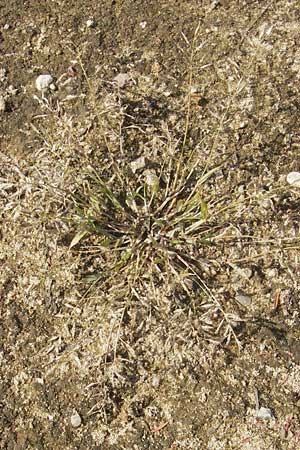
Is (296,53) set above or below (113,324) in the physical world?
above

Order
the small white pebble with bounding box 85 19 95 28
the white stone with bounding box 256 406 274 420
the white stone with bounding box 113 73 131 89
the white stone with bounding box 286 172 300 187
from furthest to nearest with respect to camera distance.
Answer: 1. the small white pebble with bounding box 85 19 95 28
2. the white stone with bounding box 113 73 131 89
3. the white stone with bounding box 286 172 300 187
4. the white stone with bounding box 256 406 274 420

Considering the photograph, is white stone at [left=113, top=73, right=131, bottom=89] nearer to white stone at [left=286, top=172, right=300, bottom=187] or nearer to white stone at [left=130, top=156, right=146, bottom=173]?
white stone at [left=130, top=156, right=146, bottom=173]

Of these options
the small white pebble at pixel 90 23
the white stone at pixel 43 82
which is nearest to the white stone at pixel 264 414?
the white stone at pixel 43 82

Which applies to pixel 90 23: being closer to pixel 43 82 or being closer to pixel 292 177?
pixel 43 82

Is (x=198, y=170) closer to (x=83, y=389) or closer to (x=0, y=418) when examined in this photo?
(x=83, y=389)

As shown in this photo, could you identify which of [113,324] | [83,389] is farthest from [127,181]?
[83,389]

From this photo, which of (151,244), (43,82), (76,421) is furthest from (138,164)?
(76,421)

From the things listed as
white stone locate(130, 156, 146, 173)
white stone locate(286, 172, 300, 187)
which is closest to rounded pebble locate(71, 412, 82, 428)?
white stone locate(130, 156, 146, 173)
